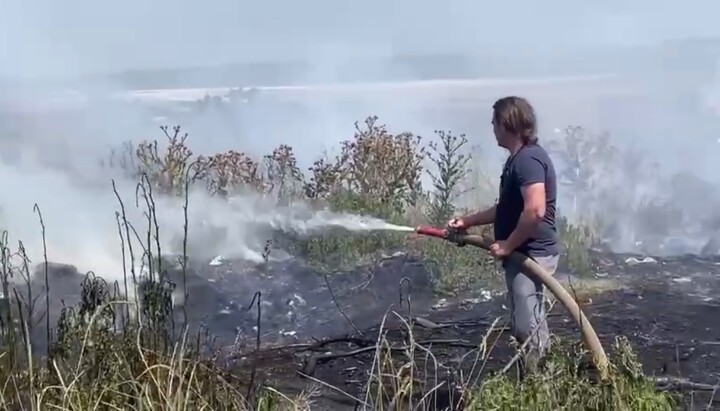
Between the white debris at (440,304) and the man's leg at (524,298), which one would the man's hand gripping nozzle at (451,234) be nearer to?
the man's leg at (524,298)

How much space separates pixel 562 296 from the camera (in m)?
4.30

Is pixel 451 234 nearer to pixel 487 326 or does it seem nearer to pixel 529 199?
pixel 529 199

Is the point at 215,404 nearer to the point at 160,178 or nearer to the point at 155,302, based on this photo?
the point at 155,302

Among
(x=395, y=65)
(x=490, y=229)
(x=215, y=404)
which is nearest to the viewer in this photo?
(x=215, y=404)

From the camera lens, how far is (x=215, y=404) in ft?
12.3

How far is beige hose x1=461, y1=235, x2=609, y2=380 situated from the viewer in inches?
161

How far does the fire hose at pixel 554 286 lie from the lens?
411 cm

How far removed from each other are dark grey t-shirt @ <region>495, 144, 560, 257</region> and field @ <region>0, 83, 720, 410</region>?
0.23 metres

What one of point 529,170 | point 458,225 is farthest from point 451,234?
point 529,170

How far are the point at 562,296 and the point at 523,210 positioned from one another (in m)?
0.38

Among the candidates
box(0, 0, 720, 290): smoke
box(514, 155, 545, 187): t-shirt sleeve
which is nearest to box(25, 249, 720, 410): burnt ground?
box(514, 155, 545, 187): t-shirt sleeve

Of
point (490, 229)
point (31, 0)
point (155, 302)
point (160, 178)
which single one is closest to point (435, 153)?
point (490, 229)

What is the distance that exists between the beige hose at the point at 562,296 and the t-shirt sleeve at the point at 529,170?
302 mm

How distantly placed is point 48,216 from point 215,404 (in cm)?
408
